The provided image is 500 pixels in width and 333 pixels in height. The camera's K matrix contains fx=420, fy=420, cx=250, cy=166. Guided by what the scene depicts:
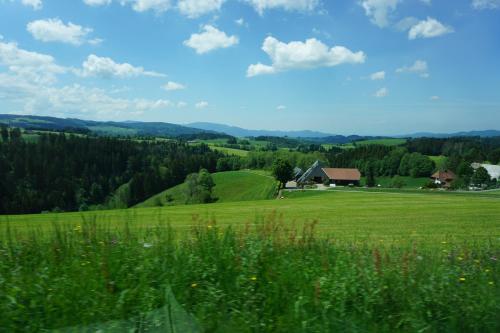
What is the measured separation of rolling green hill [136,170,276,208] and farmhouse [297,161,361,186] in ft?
44.4

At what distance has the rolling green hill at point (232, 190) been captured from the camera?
316 ft

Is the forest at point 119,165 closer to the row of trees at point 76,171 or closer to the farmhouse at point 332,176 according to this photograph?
the row of trees at point 76,171

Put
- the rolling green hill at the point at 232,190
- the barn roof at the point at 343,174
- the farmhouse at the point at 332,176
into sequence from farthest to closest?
the barn roof at the point at 343,174 → the farmhouse at the point at 332,176 → the rolling green hill at the point at 232,190

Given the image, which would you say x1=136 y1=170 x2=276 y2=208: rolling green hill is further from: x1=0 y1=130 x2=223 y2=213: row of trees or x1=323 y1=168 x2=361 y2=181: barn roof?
x1=323 y1=168 x2=361 y2=181: barn roof

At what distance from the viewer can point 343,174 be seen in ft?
388

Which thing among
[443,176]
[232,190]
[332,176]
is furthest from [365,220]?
[443,176]

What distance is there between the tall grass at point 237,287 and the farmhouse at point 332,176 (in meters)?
110

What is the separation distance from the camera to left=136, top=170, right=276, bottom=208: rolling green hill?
9638 cm

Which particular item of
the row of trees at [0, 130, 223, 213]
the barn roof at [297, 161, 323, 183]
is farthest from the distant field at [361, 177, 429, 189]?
the row of trees at [0, 130, 223, 213]

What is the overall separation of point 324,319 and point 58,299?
258 cm

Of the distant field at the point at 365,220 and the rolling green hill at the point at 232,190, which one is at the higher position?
the distant field at the point at 365,220

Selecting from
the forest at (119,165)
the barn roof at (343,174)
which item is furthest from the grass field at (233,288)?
the barn roof at (343,174)

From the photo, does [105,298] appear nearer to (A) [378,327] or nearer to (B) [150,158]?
(A) [378,327]

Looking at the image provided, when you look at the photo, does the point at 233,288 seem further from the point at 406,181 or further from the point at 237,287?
the point at 406,181
